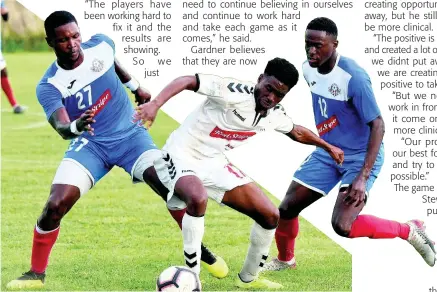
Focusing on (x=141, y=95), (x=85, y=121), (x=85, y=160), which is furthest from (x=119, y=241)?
(x=85, y=121)

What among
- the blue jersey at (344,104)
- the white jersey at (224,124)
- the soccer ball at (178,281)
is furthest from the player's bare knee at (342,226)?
the soccer ball at (178,281)

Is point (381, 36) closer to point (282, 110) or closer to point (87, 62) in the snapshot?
point (282, 110)

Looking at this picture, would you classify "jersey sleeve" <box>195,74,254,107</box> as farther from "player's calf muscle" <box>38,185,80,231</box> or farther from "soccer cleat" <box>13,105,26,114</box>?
"soccer cleat" <box>13,105,26,114</box>

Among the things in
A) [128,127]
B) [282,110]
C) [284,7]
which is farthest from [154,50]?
[282,110]

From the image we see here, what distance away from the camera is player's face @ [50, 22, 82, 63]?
9.14 meters

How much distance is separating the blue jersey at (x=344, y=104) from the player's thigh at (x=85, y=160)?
6.92 feet

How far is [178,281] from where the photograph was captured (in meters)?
8.48

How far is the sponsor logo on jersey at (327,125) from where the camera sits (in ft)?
32.6

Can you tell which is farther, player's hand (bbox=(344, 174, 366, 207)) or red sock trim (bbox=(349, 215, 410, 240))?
red sock trim (bbox=(349, 215, 410, 240))

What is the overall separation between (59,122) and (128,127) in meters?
0.94

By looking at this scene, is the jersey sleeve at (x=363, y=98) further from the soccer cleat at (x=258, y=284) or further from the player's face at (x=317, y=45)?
the soccer cleat at (x=258, y=284)

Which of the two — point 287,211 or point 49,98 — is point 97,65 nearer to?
point 49,98

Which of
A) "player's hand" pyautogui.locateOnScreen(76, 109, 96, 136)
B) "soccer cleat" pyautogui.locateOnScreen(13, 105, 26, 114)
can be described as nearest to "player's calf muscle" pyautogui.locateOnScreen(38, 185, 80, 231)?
"player's hand" pyautogui.locateOnScreen(76, 109, 96, 136)

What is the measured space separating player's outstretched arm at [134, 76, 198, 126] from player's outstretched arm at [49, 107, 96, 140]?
1.70 ft
